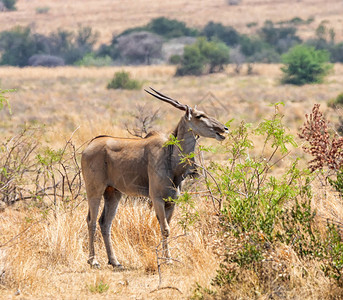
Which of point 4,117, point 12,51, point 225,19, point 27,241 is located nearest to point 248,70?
point 12,51

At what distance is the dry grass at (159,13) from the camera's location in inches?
3494

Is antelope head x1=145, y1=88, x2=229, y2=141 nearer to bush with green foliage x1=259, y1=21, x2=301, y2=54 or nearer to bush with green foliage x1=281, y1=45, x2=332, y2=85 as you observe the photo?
bush with green foliage x1=281, y1=45, x2=332, y2=85

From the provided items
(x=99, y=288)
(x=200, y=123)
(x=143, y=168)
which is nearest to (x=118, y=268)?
(x=99, y=288)

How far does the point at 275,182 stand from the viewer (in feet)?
21.4

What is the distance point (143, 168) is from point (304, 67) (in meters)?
40.7

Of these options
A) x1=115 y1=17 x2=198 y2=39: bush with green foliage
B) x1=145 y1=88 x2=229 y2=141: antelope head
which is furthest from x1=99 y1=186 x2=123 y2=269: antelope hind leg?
x1=115 y1=17 x2=198 y2=39: bush with green foliage

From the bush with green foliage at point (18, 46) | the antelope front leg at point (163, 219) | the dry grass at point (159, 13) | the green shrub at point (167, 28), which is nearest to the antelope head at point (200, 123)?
the antelope front leg at point (163, 219)

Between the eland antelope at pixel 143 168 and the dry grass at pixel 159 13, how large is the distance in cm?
7767

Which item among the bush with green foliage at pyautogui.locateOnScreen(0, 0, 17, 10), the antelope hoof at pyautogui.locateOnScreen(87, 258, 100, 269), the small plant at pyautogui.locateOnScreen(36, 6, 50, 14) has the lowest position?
the small plant at pyautogui.locateOnScreen(36, 6, 50, 14)

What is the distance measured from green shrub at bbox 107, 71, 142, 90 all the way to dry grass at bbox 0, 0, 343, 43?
145ft

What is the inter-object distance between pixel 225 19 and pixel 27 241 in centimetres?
9143

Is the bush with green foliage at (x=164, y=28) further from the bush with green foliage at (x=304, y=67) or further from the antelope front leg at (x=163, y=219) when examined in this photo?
the antelope front leg at (x=163, y=219)

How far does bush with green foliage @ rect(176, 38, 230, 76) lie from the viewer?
52344 millimetres

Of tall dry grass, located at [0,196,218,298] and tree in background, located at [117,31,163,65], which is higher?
tall dry grass, located at [0,196,218,298]
